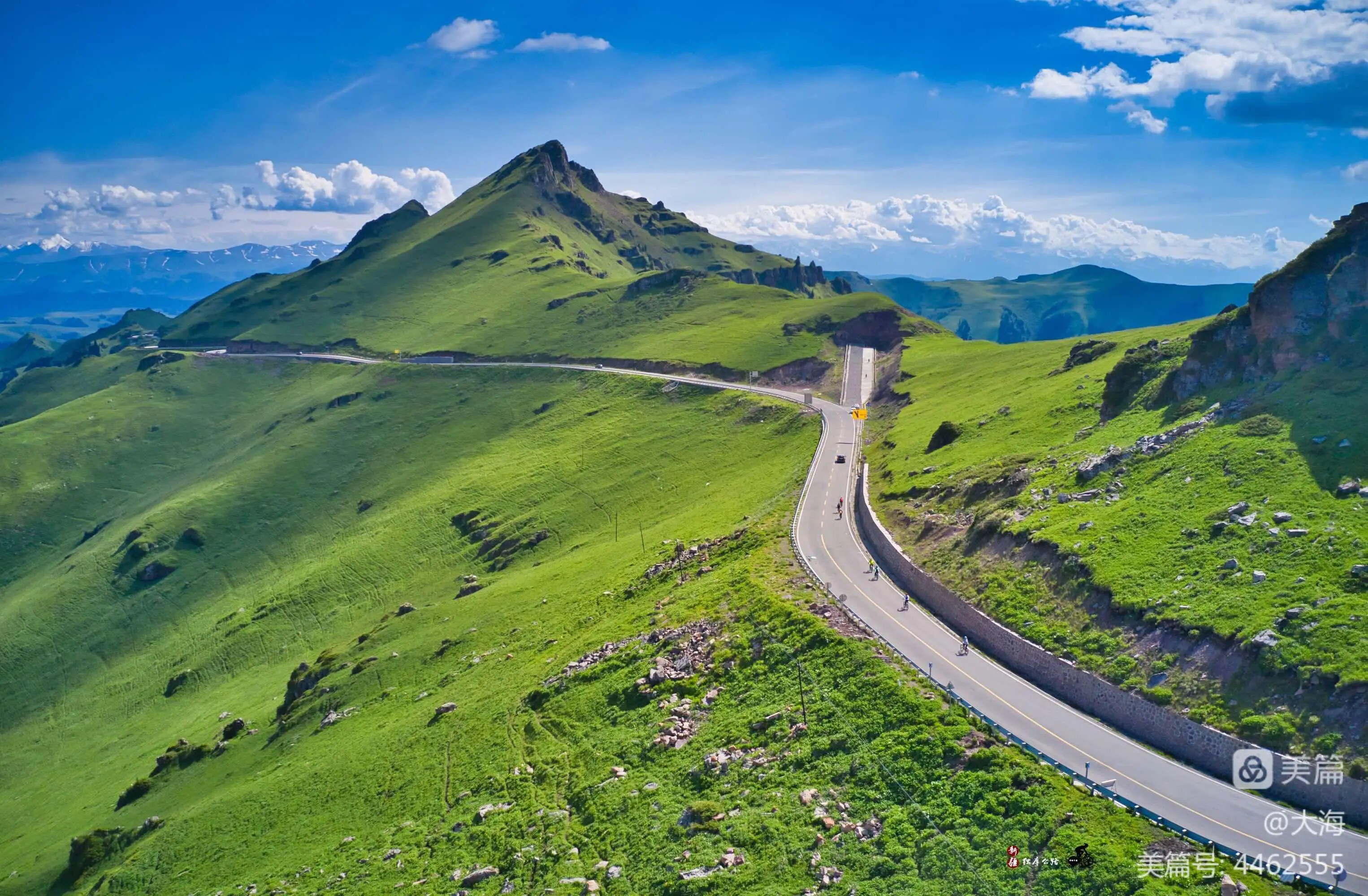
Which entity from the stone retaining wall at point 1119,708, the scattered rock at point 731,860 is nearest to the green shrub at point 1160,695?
the stone retaining wall at point 1119,708

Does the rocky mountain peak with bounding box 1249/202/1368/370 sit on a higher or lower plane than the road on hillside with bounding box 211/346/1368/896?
higher

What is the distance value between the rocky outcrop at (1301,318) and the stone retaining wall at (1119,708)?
28.6 m

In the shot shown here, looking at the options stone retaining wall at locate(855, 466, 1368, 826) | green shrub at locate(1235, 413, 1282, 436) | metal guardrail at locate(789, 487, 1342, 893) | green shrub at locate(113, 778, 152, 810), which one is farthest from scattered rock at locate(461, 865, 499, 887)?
green shrub at locate(113, 778, 152, 810)

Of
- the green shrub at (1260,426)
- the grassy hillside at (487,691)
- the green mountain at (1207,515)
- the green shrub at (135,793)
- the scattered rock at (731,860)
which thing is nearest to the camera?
the green mountain at (1207,515)

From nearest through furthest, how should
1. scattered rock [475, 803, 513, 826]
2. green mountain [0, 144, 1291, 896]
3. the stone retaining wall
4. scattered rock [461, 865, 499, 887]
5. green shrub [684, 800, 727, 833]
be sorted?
the stone retaining wall → green mountain [0, 144, 1291, 896] → green shrub [684, 800, 727, 833] → scattered rock [461, 865, 499, 887] → scattered rock [475, 803, 513, 826]

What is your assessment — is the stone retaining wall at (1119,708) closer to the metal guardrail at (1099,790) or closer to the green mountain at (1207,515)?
the green mountain at (1207,515)

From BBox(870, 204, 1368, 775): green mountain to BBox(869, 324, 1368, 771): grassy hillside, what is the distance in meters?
0.10

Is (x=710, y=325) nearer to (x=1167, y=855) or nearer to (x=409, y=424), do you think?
(x=409, y=424)

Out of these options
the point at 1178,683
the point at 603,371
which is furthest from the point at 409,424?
the point at 1178,683

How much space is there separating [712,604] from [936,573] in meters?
16.3

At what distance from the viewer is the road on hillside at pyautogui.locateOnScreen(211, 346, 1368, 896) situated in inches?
1080

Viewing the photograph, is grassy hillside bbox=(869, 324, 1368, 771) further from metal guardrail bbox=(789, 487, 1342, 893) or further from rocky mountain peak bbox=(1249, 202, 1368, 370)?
metal guardrail bbox=(789, 487, 1342, 893)

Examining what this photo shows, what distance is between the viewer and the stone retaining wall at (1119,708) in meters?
28.7

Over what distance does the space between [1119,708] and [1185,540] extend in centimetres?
1229
